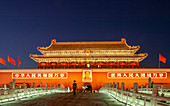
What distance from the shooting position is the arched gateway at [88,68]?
4600cm

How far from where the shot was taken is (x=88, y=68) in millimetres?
47031

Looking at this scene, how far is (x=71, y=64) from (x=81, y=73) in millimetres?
4553

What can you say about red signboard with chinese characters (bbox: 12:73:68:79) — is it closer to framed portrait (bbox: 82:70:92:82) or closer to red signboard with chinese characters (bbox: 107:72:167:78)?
framed portrait (bbox: 82:70:92:82)

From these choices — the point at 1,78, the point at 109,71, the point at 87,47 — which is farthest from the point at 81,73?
the point at 1,78

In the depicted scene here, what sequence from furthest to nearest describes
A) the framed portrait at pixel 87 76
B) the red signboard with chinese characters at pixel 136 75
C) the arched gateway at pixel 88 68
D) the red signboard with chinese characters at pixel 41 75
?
the red signboard with chinese characters at pixel 41 75, the framed portrait at pixel 87 76, the arched gateway at pixel 88 68, the red signboard with chinese characters at pixel 136 75

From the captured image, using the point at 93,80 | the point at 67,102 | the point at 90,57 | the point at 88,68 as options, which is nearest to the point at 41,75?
the point at 88,68

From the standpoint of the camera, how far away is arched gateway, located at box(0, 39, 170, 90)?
46.0m

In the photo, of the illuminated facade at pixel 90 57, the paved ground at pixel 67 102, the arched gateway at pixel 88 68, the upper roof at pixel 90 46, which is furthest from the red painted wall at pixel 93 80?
the paved ground at pixel 67 102

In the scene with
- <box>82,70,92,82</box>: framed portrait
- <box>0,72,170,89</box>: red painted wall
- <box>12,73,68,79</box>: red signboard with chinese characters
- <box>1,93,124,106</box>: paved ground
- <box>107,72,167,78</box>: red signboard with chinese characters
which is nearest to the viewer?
<box>1,93,124,106</box>: paved ground

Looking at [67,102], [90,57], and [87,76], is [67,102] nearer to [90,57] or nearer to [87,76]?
[87,76]

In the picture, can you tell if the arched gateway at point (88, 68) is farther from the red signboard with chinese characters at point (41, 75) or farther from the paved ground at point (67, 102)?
the paved ground at point (67, 102)

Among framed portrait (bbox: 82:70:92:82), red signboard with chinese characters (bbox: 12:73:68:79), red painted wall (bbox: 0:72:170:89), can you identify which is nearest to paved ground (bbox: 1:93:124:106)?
framed portrait (bbox: 82:70:92:82)

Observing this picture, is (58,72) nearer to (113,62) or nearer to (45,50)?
(45,50)

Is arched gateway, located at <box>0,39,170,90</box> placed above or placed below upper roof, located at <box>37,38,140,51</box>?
below
